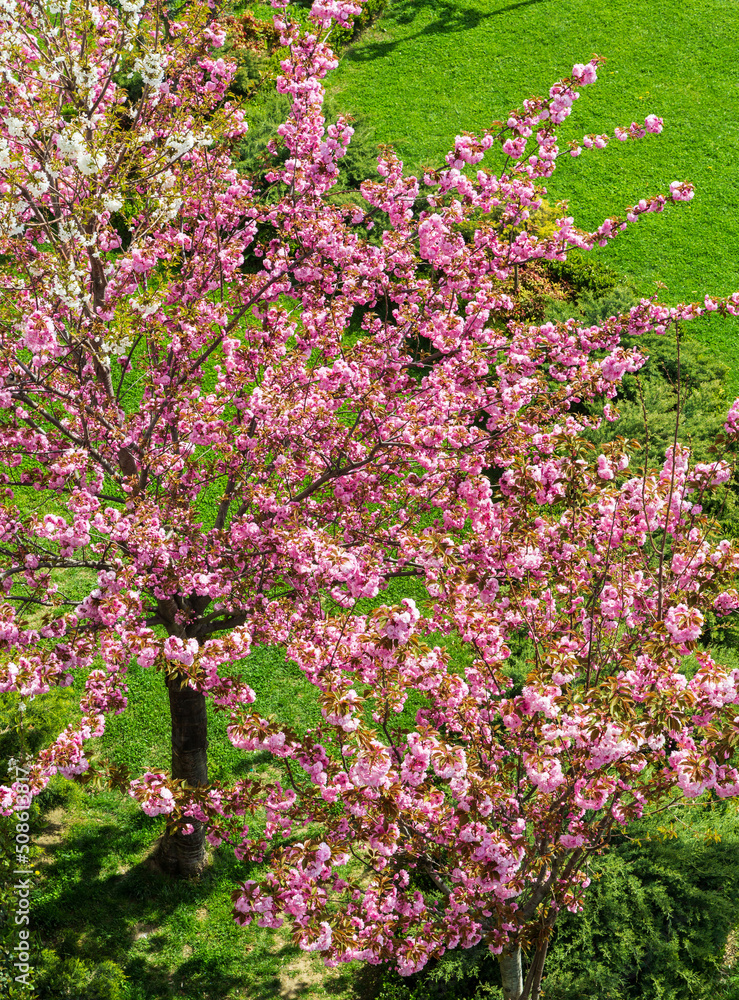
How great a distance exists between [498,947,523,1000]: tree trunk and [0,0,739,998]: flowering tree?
30mm

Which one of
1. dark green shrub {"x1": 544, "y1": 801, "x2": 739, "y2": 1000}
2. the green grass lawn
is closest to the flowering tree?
dark green shrub {"x1": 544, "y1": 801, "x2": 739, "y2": 1000}

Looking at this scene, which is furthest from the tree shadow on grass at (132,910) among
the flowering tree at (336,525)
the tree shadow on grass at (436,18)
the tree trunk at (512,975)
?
the tree shadow on grass at (436,18)

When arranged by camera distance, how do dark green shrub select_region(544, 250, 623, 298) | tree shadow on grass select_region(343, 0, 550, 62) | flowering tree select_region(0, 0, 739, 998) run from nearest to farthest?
1. flowering tree select_region(0, 0, 739, 998)
2. dark green shrub select_region(544, 250, 623, 298)
3. tree shadow on grass select_region(343, 0, 550, 62)

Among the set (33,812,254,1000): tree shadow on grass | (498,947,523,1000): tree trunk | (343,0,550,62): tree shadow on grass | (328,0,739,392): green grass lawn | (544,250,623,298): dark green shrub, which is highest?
(343,0,550,62): tree shadow on grass

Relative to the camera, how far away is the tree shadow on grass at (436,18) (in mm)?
20188

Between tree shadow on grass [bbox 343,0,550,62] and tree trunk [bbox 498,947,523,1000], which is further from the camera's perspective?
tree shadow on grass [bbox 343,0,550,62]

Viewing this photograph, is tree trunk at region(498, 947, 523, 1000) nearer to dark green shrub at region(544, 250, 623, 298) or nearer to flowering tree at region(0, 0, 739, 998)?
flowering tree at region(0, 0, 739, 998)

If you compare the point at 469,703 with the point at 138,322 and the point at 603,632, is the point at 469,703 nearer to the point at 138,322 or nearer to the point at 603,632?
the point at 603,632

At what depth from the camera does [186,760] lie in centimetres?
736

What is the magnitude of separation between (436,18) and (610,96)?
511 centimetres

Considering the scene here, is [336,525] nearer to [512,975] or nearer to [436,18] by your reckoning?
[512,975]

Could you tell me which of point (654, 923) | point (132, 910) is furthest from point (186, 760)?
point (654, 923)

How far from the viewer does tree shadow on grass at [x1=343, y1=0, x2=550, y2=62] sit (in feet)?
66.2

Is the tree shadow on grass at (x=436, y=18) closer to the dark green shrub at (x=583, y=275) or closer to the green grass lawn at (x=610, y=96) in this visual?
the green grass lawn at (x=610, y=96)
